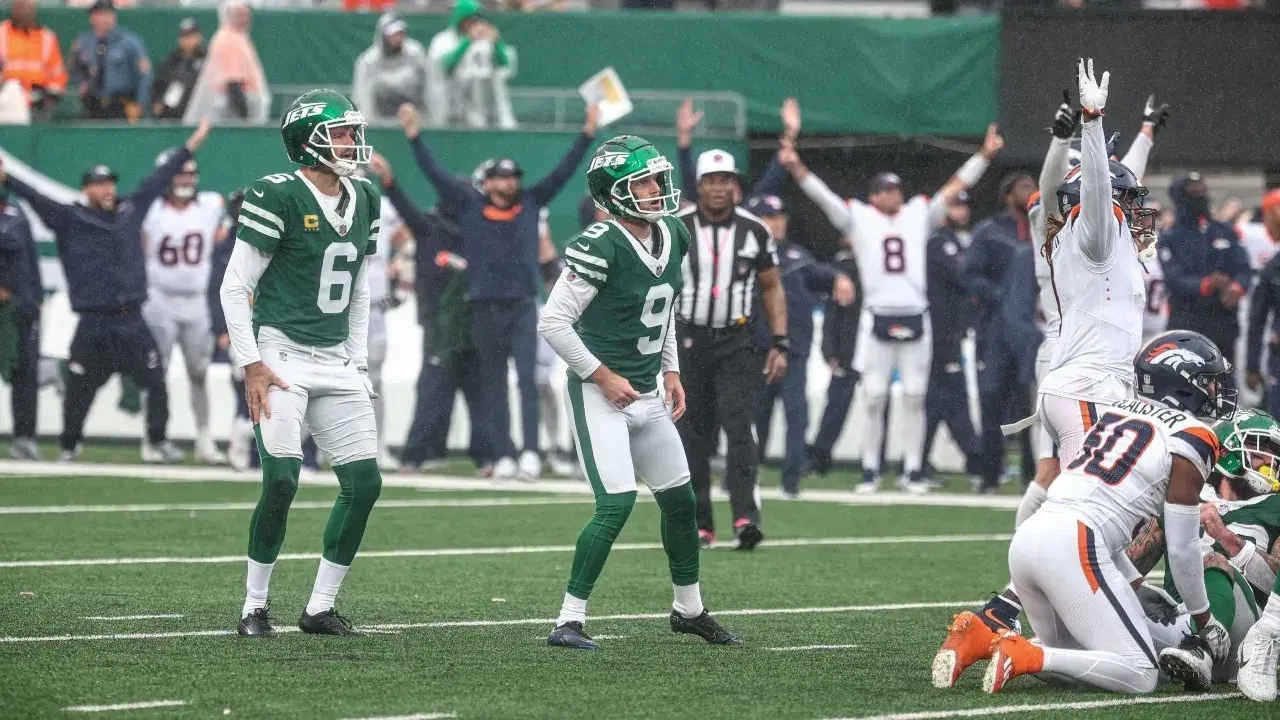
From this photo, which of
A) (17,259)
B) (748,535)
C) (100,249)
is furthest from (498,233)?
(748,535)

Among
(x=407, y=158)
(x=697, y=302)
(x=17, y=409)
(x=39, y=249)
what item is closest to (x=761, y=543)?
(x=697, y=302)

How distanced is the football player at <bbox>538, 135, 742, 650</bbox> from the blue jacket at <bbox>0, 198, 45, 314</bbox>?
816cm

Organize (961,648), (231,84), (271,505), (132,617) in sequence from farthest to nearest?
(231,84) < (132,617) < (271,505) < (961,648)

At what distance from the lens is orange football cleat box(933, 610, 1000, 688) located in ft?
19.4

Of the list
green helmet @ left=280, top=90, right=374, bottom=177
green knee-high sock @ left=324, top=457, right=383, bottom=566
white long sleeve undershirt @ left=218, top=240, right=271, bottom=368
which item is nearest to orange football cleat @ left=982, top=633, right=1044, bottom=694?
green knee-high sock @ left=324, top=457, right=383, bottom=566

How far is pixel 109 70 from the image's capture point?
17719 millimetres

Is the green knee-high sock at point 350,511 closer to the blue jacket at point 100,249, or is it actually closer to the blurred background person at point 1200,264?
the blue jacket at point 100,249

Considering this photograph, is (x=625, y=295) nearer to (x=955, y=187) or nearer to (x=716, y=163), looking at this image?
(x=716, y=163)

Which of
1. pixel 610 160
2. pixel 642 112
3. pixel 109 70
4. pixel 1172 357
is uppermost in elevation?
pixel 109 70

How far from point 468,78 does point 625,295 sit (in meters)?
10.7

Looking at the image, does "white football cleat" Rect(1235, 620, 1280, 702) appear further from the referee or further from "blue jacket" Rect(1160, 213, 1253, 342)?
"blue jacket" Rect(1160, 213, 1253, 342)

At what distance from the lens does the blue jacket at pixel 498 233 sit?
13.2m

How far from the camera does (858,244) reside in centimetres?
1328

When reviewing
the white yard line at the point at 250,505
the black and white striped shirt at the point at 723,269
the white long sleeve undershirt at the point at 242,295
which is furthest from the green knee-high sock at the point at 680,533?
the white yard line at the point at 250,505
